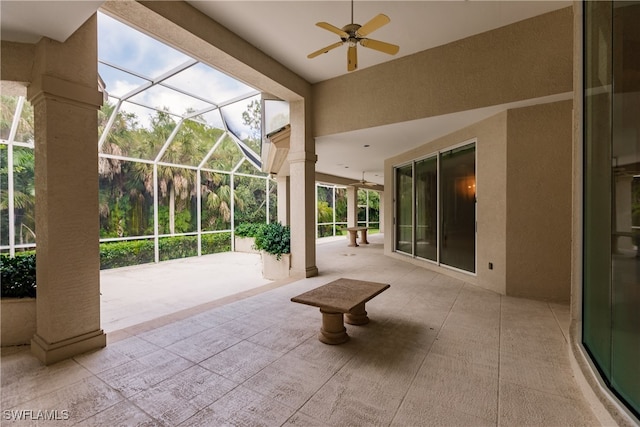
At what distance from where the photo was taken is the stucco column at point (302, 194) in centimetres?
602

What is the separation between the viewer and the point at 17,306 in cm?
306

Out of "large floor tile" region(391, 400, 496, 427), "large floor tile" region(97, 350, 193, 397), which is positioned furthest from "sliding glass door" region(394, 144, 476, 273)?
"large floor tile" region(97, 350, 193, 397)

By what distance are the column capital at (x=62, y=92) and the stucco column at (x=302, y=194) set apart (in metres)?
3.64

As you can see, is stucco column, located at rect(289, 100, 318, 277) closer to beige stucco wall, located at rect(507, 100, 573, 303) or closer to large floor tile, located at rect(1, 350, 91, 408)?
beige stucco wall, located at rect(507, 100, 573, 303)

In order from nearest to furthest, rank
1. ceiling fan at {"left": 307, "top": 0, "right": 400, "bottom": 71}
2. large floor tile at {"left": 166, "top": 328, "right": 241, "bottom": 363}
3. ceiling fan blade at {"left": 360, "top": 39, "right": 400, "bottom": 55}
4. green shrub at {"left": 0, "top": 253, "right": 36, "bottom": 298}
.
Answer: large floor tile at {"left": 166, "top": 328, "right": 241, "bottom": 363} < ceiling fan at {"left": 307, "top": 0, "right": 400, "bottom": 71} < green shrub at {"left": 0, "top": 253, "right": 36, "bottom": 298} < ceiling fan blade at {"left": 360, "top": 39, "right": 400, "bottom": 55}

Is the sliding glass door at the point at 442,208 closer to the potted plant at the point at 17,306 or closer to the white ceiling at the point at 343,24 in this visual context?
the white ceiling at the point at 343,24

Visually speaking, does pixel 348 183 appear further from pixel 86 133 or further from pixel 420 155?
pixel 86 133

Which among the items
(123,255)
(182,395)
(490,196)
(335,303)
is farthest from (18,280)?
(123,255)

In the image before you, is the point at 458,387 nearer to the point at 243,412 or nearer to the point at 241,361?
the point at 243,412

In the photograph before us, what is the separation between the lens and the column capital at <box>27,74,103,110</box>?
2646 millimetres

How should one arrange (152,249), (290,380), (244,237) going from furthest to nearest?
(244,237) → (152,249) → (290,380)

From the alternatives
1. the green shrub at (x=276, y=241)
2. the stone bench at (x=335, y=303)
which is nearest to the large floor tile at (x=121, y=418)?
the stone bench at (x=335, y=303)

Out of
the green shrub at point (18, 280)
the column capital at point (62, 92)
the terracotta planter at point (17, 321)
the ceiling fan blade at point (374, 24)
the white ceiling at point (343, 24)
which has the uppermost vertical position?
the white ceiling at point (343, 24)

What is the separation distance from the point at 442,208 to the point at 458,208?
47 cm
